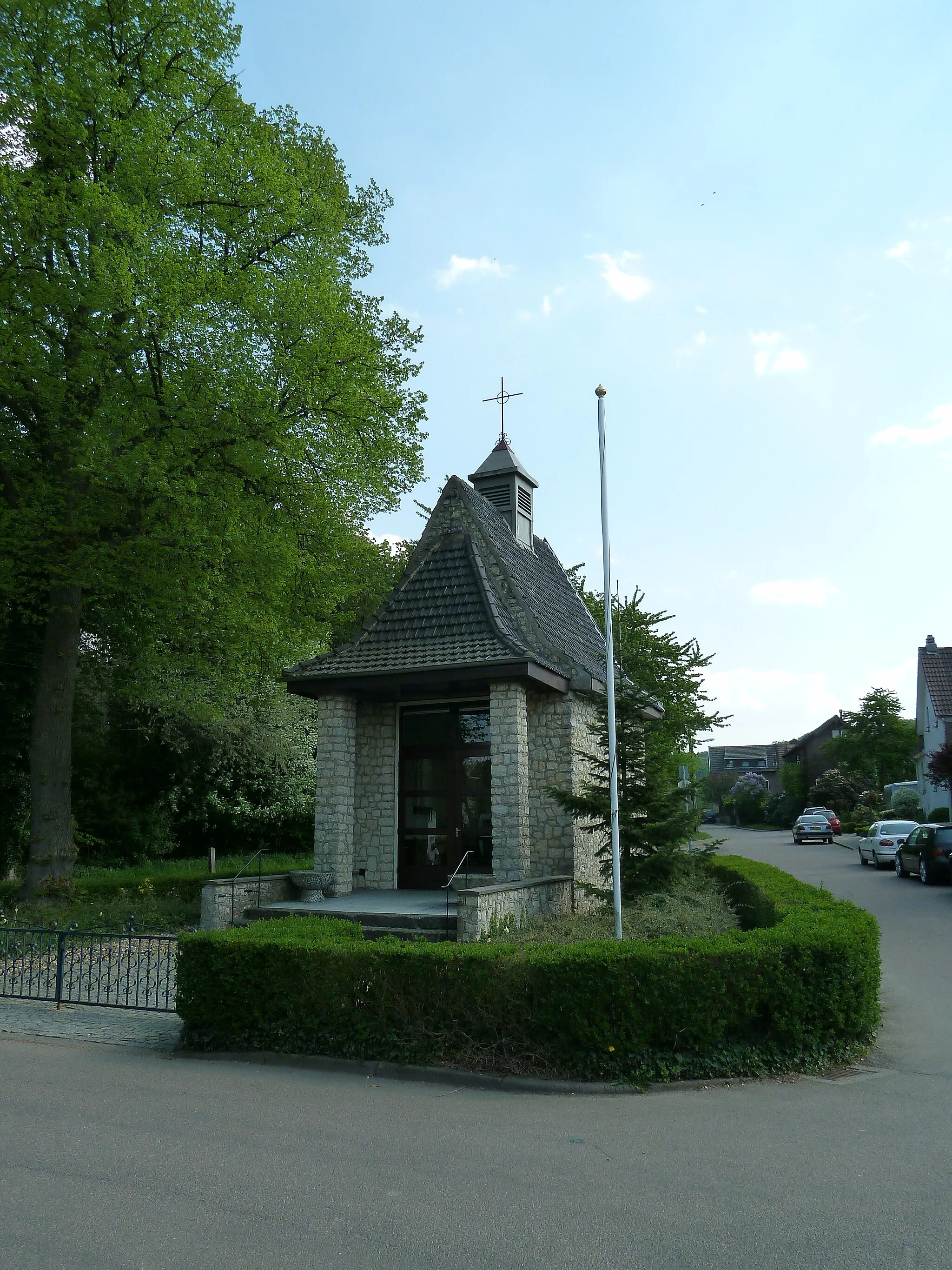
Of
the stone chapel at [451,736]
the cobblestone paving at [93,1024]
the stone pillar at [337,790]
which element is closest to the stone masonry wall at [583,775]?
the stone chapel at [451,736]

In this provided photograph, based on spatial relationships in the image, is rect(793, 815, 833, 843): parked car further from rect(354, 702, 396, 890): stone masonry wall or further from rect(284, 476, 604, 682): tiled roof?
rect(354, 702, 396, 890): stone masonry wall

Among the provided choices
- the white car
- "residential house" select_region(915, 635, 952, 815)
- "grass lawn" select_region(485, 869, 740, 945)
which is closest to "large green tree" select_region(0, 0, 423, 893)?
"grass lawn" select_region(485, 869, 740, 945)

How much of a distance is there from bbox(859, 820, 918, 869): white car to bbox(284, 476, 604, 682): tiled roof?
1624 cm

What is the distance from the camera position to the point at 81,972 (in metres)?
9.79

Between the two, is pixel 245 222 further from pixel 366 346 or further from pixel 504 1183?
pixel 504 1183

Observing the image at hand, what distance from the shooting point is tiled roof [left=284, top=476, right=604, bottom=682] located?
48.6 ft

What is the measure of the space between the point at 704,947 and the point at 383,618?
9.94m

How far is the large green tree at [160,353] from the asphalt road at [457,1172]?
9.33 m

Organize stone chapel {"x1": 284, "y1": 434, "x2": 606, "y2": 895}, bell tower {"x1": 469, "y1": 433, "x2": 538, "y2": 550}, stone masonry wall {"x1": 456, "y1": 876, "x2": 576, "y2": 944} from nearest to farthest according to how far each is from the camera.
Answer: stone masonry wall {"x1": 456, "y1": 876, "x2": 576, "y2": 944} < stone chapel {"x1": 284, "y1": 434, "x2": 606, "y2": 895} < bell tower {"x1": 469, "y1": 433, "x2": 538, "y2": 550}

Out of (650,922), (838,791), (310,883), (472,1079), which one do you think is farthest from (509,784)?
(838,791)

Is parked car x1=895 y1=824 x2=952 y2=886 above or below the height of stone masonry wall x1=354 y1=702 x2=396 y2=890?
below

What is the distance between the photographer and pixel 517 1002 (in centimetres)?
770

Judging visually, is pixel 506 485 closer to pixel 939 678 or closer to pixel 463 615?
pixel 463 615

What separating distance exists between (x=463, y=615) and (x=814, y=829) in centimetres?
3423
